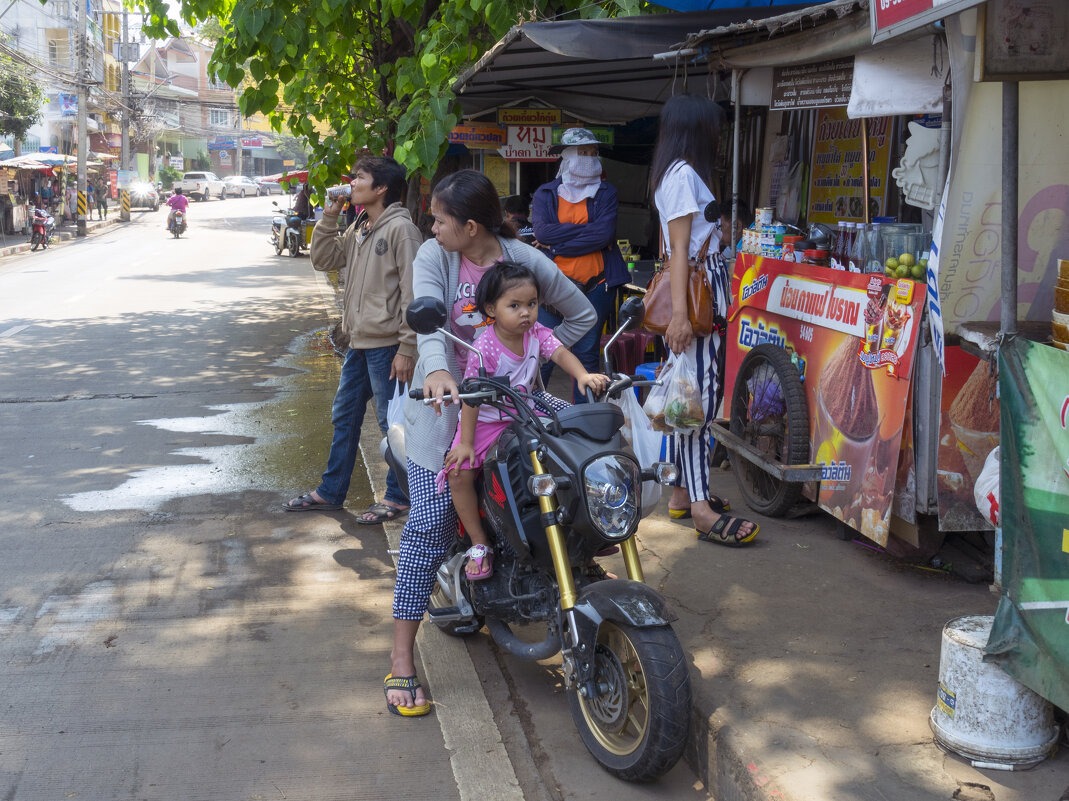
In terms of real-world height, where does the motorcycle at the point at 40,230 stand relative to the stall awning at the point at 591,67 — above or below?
below

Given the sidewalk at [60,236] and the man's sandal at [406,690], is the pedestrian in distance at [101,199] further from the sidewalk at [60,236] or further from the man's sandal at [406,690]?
the man's sandal at [406,690]

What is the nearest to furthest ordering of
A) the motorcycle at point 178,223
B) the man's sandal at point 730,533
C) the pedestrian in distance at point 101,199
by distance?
the man's sandal at point 730,533 < the motorcycle at point 178,223 < the pedestrian in distance at point 101,199

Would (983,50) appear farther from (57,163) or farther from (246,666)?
(57,163)

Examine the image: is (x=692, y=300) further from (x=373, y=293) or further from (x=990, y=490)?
(x=990, y=490)

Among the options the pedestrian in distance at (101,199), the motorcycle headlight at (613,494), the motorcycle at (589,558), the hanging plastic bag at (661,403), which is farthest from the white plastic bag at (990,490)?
the pedestrian in distance at (101,199)

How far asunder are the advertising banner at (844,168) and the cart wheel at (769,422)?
3.37ft

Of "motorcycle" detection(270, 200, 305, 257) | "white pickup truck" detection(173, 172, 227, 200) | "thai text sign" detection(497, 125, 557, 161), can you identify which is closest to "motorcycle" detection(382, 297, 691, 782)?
"thai text sign" detection(497, 125, 557, 161)

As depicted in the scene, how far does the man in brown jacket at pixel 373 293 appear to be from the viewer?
16.4 ft

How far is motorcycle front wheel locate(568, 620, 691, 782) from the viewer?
2809mm

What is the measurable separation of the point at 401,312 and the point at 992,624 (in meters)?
3.14

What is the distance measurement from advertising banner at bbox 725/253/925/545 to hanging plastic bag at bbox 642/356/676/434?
0.62 metres

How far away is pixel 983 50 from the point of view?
290 centimetres

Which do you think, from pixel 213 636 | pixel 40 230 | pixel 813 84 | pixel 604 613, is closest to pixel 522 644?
pixel 604 613

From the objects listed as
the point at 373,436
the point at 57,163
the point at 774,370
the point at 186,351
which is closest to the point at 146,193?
the point at 57,163
